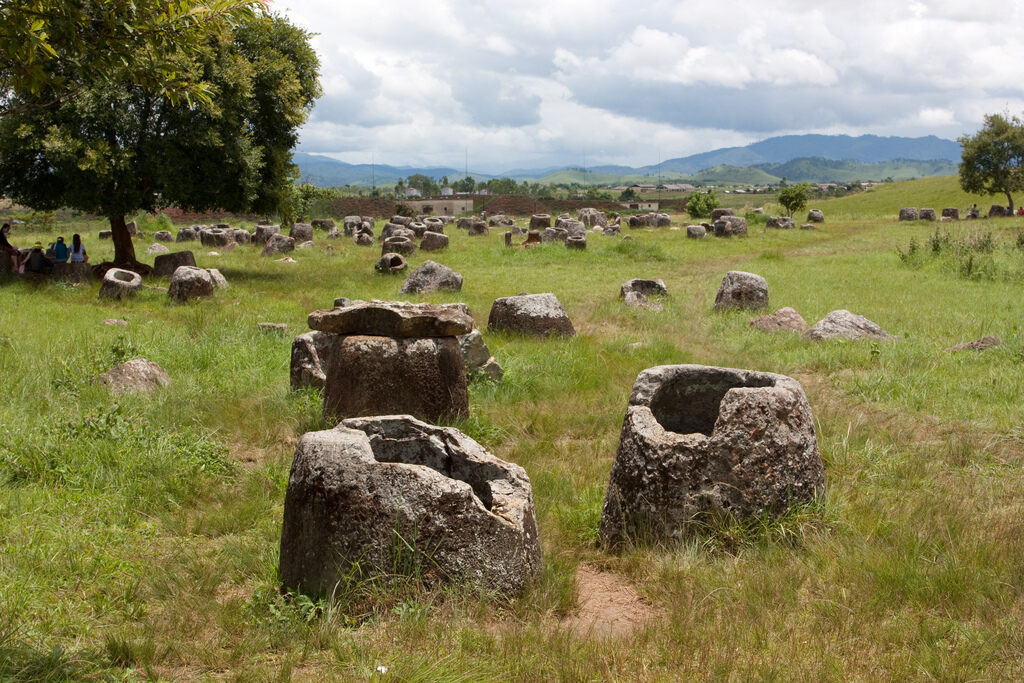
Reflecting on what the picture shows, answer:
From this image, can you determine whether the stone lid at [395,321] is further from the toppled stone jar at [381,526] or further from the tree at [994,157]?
the tree at [994,157]

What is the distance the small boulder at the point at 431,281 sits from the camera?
17.2 m

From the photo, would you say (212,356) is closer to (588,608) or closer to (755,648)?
(588,608)

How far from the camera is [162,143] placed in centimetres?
1831

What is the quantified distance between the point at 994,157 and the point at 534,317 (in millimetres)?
46414

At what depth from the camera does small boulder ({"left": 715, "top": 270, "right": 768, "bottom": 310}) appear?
1462cm

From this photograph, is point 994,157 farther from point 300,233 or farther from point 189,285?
point 189,285

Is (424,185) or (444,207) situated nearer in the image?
(444,207)

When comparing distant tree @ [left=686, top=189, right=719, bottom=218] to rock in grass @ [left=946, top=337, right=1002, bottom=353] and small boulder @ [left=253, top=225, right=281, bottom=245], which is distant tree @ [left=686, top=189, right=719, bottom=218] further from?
rock in grass @ [left=946, top=337, right=1002, bottom=353]

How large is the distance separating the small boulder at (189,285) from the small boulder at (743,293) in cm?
978

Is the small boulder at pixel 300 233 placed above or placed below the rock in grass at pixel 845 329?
above

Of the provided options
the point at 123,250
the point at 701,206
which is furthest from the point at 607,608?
the point at 701,206

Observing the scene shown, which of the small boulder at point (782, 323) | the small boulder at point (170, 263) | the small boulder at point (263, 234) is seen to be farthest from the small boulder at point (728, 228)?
the small boulder at point (170, 263)

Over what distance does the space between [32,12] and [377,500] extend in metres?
2.71

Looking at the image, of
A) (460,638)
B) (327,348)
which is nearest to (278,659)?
(460,638)
